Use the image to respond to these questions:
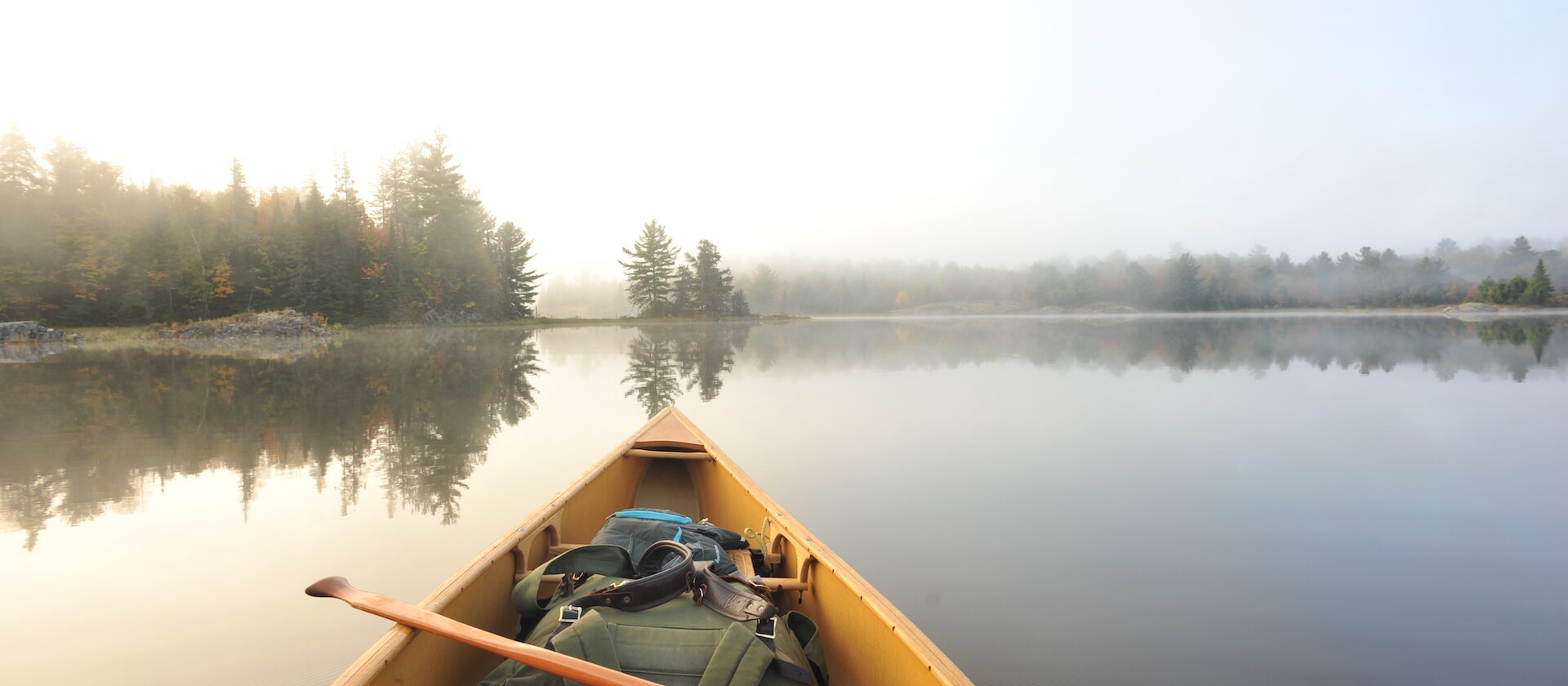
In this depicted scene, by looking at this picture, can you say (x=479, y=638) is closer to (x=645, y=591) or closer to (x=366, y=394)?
(x=645, y=591)

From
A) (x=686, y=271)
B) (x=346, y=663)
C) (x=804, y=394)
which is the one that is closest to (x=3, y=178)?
(x=686, y=271)

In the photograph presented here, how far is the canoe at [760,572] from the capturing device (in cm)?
166

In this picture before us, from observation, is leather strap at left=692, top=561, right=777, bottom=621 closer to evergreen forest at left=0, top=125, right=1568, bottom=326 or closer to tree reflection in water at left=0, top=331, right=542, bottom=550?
tree reflection in water at left=0, top=331, right=542, bottom=550

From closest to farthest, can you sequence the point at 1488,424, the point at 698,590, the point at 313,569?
the point at 698,590 < the point at 313,569 < the point at 1488,424

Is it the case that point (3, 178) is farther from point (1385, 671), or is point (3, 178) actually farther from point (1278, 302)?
point (1278, 302)

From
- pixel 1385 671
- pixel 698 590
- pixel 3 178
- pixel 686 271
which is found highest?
pixel 3 178

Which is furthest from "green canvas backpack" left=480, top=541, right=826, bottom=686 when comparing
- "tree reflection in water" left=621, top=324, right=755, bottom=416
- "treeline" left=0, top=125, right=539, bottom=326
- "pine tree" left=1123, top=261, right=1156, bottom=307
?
"pine tree" left=1123, top=261, right=1156, bottom=307

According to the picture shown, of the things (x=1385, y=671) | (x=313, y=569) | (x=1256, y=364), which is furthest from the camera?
(x=1256, y=364)

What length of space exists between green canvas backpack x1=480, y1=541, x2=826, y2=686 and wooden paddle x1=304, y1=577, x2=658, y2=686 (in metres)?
0.13

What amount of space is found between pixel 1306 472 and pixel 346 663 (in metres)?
6.84

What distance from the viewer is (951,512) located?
449 centimetres

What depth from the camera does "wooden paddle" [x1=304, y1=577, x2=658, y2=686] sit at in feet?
4.67

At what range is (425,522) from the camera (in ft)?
13.9

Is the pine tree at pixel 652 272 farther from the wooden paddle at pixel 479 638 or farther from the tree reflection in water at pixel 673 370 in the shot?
the wooden paddle at pixel 479 638
